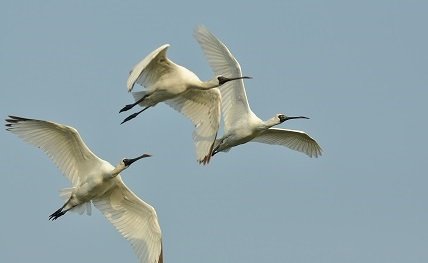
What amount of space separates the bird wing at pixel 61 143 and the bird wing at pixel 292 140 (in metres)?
6.14

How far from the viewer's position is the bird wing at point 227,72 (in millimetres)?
31719

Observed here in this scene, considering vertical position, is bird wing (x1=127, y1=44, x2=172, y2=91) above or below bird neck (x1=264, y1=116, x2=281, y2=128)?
above

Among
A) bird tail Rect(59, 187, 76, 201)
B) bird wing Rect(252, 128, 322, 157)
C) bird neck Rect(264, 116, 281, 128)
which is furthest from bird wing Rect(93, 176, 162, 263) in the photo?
bird wing Rect(252, 128, 322, 157)

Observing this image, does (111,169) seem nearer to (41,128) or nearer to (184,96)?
(41,128)

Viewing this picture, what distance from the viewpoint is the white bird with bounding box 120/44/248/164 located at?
30.6 metres

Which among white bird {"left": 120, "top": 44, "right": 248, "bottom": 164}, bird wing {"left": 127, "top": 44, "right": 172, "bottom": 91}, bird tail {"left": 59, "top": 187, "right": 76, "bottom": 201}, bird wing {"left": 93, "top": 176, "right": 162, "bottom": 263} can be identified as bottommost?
bird wing {"left": 93, "top": 176, "right": 162, "bottom": 263}

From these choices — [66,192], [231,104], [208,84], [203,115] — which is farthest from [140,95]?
[66,192]

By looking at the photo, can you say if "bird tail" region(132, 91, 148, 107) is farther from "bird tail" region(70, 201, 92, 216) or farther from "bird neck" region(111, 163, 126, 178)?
"bird tail" region(70, 201, 92, 216)

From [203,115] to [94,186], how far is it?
3.92m

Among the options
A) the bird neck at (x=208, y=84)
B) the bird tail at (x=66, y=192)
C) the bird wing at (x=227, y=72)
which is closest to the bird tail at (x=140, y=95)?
the bird neck at (x=208, y=84)

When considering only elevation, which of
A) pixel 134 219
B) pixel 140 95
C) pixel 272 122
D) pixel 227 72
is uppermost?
pixel 227 72

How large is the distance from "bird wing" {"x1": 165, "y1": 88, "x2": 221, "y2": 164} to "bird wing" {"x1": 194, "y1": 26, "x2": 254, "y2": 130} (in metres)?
0.49

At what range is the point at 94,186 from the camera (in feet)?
96.8

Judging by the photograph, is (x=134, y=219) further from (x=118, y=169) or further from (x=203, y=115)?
(x=203, y=115)
